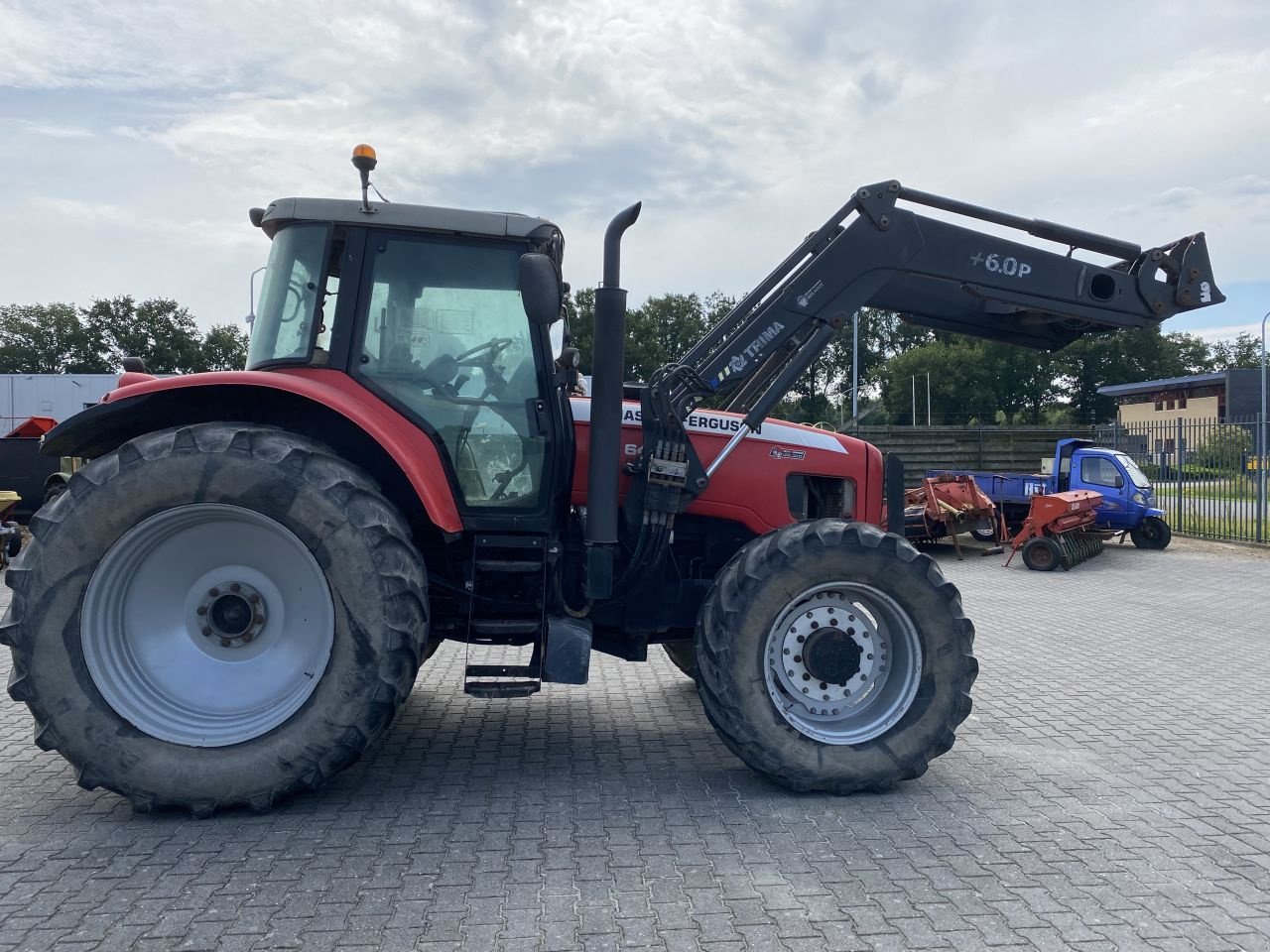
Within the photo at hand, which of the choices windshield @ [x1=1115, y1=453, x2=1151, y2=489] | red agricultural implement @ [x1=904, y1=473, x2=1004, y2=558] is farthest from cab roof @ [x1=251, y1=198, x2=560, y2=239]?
windshield @ [x1=1115, y1=453, x2=1151, y2=489]

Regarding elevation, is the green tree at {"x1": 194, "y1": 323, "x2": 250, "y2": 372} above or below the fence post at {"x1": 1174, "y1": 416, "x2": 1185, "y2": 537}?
above

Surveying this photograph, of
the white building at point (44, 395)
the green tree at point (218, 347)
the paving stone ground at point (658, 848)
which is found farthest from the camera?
the green tree at point (218, 347)

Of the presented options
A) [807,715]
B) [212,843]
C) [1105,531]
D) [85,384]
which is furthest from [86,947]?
[85,384]

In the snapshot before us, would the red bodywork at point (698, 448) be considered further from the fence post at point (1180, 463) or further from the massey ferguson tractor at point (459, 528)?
the fence post at point (1180, 463)

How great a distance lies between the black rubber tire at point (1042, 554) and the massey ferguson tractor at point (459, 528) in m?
10.5

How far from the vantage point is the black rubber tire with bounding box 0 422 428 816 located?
3902mm

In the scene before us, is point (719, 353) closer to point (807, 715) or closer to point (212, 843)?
point (807, 715)

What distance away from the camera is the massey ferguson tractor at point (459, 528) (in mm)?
3988

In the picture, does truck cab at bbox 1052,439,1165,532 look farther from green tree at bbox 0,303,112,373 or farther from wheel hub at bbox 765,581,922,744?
green tree at bbox 0,303,112,373

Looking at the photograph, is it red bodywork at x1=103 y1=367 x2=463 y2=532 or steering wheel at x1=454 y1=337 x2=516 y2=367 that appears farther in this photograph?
steering wheel at x1=454 y1=337 x2=516 y2=367

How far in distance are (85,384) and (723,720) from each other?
30.2m

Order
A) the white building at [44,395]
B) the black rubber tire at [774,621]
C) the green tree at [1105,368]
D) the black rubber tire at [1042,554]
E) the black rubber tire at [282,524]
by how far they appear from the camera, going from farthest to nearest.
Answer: the green tree at [1105,368] → the white building at [44,395] → the black rubber tire at [1042,554] → the black rubber tire at [774,621] → the black rubber tire at [282,524]

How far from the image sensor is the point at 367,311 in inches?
176

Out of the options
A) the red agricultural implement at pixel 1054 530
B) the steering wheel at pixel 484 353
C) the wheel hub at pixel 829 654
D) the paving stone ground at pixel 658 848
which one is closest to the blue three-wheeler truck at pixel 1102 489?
the red agricultural implement at pixel 1054 530
